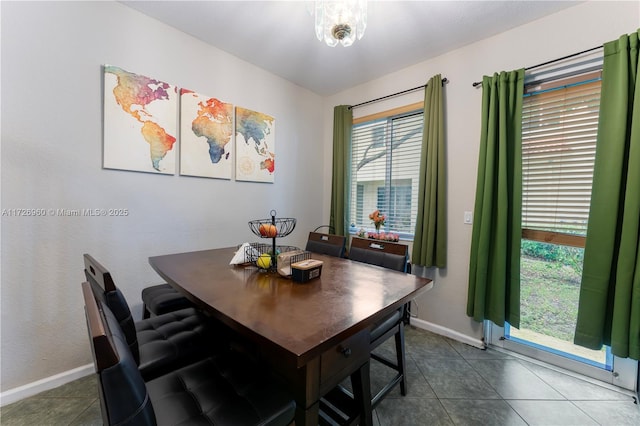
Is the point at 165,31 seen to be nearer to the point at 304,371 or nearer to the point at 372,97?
the point at 372,97

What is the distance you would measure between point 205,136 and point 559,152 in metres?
2.93

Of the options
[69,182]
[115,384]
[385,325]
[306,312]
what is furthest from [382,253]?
[69,182]

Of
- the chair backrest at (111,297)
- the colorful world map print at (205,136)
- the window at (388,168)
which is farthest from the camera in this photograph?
the window at (388,168)

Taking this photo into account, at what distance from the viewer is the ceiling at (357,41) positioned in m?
1.88

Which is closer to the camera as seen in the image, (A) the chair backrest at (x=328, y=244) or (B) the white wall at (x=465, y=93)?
(B) the white wall at (x=465, y=93)

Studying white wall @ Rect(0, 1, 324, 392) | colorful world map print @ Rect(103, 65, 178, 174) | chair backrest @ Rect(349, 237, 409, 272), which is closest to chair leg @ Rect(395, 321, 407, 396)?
chair backrest @ Rect(349, 237, 409, 272)

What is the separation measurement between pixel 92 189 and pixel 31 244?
0.47 metres

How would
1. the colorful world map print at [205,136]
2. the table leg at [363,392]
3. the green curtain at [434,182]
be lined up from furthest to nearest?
1. the green curtain at [434,182]
2. the colorful world map print at [205,136]
3. the table leg at [363,392]

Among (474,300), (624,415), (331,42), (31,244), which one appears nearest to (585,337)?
(624,415)

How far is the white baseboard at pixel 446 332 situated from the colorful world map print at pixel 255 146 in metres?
2.21

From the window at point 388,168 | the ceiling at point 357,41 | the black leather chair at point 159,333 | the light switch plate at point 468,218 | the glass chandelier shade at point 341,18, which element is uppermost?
the ceiling at point 357,41

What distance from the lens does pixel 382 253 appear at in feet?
5.94

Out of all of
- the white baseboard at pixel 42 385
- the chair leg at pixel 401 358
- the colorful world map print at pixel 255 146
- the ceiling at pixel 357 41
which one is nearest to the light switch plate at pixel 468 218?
the chair leg at pixel 401 358

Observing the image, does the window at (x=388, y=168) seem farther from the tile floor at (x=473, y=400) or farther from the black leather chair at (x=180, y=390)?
the black leather chair at (x=180, y=390)
